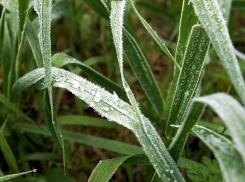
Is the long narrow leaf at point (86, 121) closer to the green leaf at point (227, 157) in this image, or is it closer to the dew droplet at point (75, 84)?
the dew droplet at point (75, 84)

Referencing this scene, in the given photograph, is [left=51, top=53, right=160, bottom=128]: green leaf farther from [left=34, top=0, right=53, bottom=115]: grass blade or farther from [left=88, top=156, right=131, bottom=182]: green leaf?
[left=88, top=156, right=131, bottom=182]: green leaf

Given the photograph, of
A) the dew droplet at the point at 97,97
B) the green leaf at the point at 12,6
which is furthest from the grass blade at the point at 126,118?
the green leaf at the point at 12,6

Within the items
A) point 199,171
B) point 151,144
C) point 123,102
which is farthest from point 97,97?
point 199,171

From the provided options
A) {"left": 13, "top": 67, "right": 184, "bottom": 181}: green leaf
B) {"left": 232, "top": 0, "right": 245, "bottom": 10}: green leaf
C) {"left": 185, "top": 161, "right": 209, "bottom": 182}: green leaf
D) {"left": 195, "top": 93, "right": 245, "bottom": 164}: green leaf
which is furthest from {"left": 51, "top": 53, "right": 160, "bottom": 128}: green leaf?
{"left": 232, "top": 0, "right": 245, "bottom": 10}: green leaf

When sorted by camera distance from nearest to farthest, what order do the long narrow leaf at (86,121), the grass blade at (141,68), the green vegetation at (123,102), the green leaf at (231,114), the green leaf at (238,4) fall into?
1. the green leaf at (231,114)
2. the green vegetation at (123,102)
3. the grass blade at (141,68)
4. the long narrow leaf at (86,121)
5. the green leaf at (238,4)

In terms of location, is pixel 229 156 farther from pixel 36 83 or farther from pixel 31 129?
pixel 31 129

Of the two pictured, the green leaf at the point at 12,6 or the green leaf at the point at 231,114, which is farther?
the green leaf at the point at 12,6
